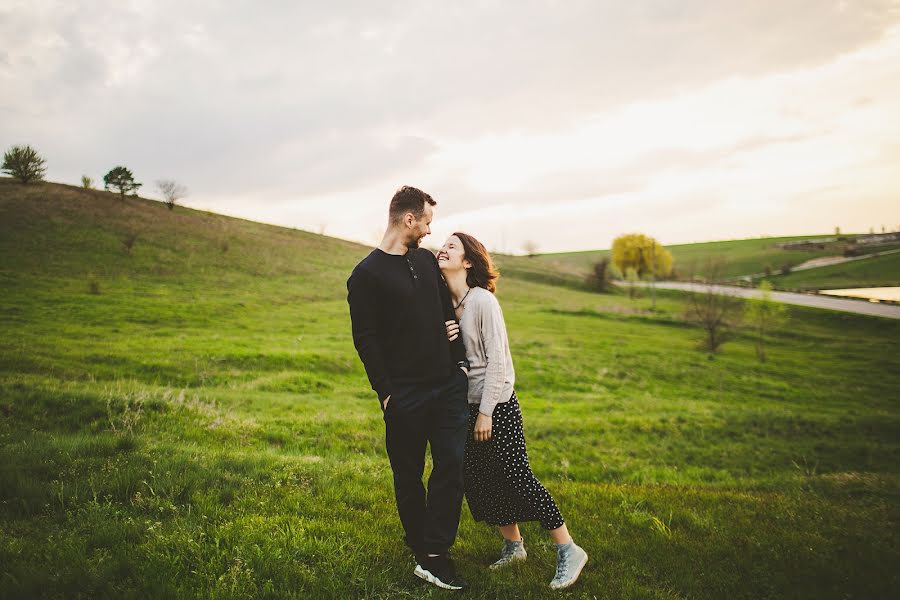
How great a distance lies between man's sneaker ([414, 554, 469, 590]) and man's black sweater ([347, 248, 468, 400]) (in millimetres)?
1415

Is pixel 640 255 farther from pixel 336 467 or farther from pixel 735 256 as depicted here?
pixel 336 467

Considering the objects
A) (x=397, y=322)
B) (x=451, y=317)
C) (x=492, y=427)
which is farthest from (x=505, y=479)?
(x=397, y=322)

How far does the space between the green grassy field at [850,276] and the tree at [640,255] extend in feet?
61.3

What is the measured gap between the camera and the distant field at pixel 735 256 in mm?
101875

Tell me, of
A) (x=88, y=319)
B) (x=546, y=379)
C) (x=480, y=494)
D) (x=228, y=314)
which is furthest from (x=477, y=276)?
(x=228, y=314)

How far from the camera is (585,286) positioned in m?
72.4

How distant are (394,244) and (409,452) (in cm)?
180

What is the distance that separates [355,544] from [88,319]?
23.7 metres

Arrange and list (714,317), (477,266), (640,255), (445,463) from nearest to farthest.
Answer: (445,463) < (477,266) < (714,317) < (640,255)

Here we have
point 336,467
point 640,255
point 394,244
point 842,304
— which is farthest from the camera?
point 640,255

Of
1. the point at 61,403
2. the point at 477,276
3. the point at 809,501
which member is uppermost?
the point at 477,276

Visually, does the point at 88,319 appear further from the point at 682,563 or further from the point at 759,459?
the point at 759,459

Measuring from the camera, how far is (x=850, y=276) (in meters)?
77.7

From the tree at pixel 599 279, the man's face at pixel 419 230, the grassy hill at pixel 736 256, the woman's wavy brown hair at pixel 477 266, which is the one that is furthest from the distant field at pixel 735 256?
the man's face at pixel 419 230
